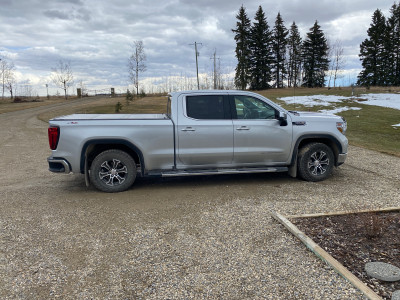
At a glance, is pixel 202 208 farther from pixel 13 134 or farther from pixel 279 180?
pixel 13 134

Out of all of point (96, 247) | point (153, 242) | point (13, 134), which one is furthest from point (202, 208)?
point (13, 134)

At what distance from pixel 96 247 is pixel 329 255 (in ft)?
8.60

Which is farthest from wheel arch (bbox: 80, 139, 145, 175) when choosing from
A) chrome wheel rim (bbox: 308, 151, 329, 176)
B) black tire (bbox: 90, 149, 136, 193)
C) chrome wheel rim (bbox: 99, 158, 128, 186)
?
chrome wheel rim (bbox: 308, 151, 329, 176)

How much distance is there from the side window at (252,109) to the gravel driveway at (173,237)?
52.6 inches

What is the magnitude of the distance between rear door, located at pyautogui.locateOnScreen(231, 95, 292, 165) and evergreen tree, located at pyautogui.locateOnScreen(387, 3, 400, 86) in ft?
169

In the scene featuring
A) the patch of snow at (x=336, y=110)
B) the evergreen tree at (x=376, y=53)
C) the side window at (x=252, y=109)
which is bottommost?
the patch of snow at (x=336, y=110)

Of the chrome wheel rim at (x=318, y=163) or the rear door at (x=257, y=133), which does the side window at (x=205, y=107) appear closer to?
the rear door at (x=257, y=133)

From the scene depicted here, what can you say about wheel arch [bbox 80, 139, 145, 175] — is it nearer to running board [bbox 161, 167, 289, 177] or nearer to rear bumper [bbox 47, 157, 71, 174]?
rear bumper [bbox 47, 157, 71, 174]

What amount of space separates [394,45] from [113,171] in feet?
184

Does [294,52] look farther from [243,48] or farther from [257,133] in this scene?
[257,133]

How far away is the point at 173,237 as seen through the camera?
13.1ft

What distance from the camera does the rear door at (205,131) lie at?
5.70 meters

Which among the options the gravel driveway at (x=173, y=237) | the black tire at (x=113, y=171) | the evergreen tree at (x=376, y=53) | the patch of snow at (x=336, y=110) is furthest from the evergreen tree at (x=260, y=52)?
the black tire at (x=113, y=171)

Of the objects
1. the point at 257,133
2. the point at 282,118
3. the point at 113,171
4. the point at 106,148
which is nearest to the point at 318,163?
the point at 282,118
